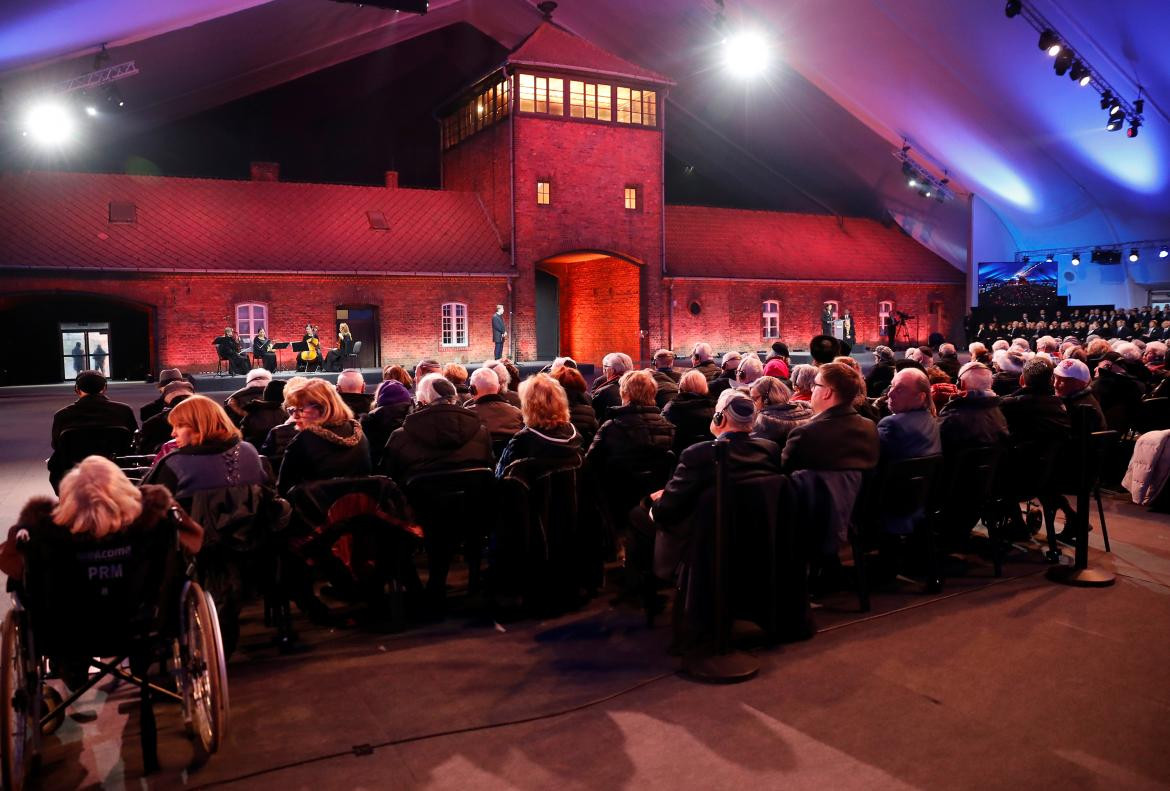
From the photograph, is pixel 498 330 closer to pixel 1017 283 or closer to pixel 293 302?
pixel 293 302

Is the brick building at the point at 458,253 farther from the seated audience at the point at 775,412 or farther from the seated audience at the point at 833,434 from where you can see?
the seated audience at the point at 833,434

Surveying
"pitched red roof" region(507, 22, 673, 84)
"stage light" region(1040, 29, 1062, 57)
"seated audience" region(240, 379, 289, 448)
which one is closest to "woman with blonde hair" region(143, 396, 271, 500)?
"seated audience" region(240, 379, 289, 448)

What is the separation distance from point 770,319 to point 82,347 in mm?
21447

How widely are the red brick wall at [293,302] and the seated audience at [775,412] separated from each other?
2053 cm

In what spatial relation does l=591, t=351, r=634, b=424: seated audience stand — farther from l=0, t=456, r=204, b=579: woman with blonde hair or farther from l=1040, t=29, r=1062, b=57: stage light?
l=1040, t=29, r=1062, b=57: stage light

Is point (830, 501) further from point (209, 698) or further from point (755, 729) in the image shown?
point (209, 698)

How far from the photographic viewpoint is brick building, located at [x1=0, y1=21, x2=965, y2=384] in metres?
23.1

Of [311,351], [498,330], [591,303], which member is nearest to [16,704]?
[311,351]

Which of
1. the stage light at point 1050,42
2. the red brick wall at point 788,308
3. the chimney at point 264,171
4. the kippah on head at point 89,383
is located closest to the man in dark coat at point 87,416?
the kippah on head at point 89,383

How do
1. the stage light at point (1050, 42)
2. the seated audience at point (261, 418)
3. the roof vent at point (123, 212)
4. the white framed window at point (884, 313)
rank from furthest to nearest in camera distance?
the white framed window at point (884, 313) < the roof vent at point (123, 212) < the stage light at point (1050, 42) < the seated audience at point (261, 418)

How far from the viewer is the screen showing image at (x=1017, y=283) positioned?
1188 inches

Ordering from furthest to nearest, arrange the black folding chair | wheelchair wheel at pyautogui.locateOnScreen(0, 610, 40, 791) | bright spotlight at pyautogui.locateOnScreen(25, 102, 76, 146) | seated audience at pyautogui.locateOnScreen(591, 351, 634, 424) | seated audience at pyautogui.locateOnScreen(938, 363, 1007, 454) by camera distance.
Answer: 1. bright spotlight at pyautogui.locateOnScreen(25, 102, 76, 146)
2. seated audience at pyautogui.locateOnScreen(591, 351, 634, 424)
3. seated audience at pyautogui.locateOnScreen(938, 363, 1007, 454)
4. the black folding chair
5. wheelchair wheel at pyautogui.locateOnScreen(0, 610, 40, 791)

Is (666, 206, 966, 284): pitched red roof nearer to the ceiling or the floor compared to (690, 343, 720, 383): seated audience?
nearer to the ceiling

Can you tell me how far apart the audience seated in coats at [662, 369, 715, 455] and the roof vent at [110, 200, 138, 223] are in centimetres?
2147
